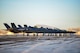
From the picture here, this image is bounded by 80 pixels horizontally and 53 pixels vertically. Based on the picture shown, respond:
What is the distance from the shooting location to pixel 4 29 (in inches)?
5728

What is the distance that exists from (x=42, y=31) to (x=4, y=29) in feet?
89.9

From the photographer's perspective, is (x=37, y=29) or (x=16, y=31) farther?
(x=37, y=29)

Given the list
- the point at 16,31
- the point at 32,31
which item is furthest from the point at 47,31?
the point at 16,31

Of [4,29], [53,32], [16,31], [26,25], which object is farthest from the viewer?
[53,32]

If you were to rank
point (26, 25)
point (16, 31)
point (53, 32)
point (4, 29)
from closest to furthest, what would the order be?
point (16, 31) → point (4, 29) → point (26, 25) → point (53, 32)

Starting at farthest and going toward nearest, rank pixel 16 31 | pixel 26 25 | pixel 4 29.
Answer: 1. pixel 26 25
2. pixel 4 29
3. pixel 16 31

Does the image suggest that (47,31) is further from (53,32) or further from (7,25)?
(7,25)

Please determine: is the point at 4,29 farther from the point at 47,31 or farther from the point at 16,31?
the point at 47,31

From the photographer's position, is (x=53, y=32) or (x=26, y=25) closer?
(x=26, y=25)

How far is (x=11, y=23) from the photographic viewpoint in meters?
147

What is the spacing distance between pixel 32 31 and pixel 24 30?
634 cm

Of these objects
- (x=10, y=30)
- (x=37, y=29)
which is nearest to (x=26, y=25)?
(x=37, y=29)

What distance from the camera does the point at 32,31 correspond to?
140750mm

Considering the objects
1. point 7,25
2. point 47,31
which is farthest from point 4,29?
point 47,31
